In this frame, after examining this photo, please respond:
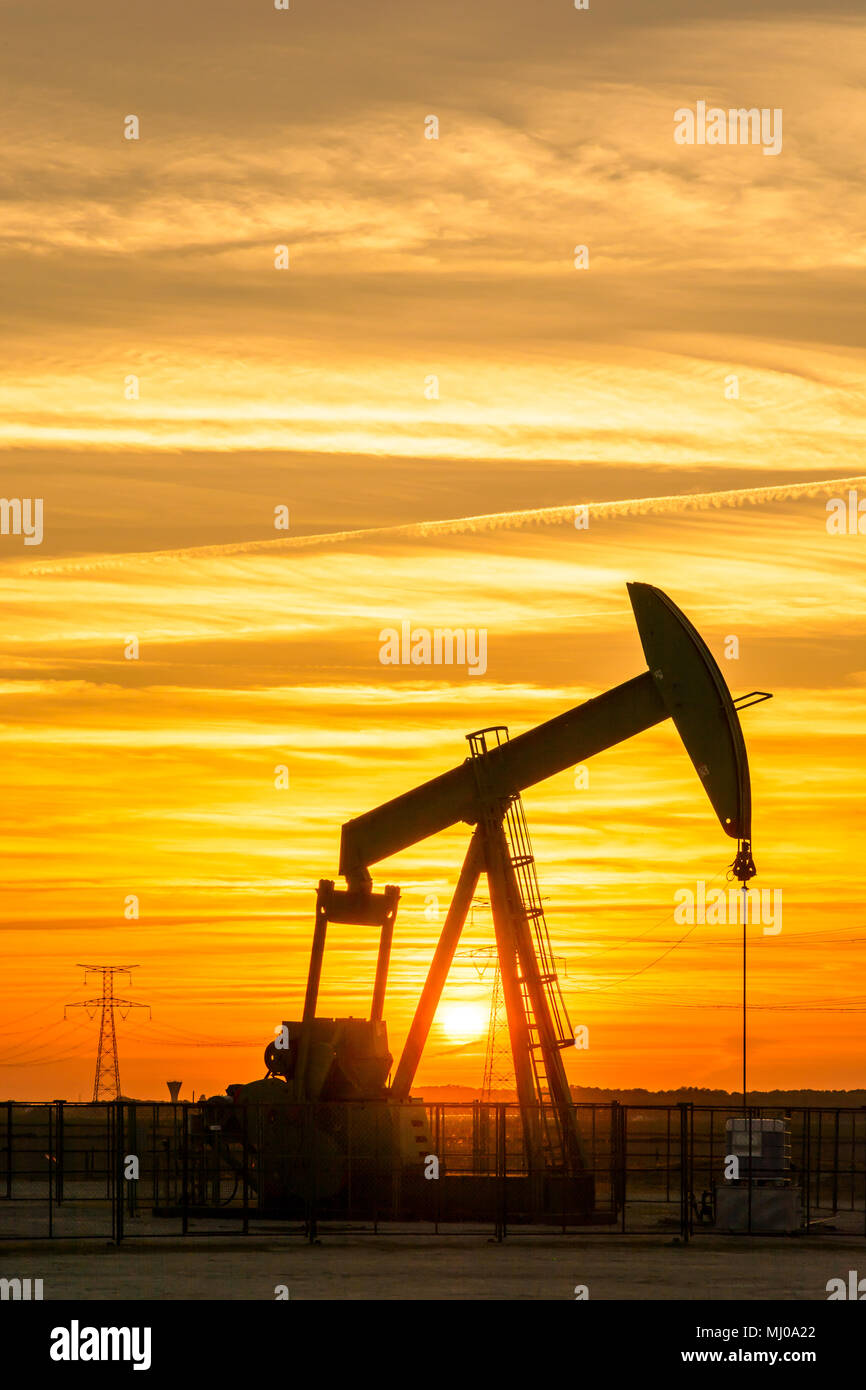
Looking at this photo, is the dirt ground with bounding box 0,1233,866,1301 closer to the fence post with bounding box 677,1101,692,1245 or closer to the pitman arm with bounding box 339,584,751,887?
the fence post with bounding box 677,1101,692,1245

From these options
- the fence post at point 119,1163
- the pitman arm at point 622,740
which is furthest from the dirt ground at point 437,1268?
the pitman arm at point 622,740

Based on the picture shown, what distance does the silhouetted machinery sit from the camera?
24.5 metres

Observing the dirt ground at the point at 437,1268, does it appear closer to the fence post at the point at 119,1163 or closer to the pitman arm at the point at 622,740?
the fence post at the point at 119,1163

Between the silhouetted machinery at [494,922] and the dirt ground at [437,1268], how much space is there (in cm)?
242

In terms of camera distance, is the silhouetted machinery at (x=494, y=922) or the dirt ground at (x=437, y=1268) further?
the silhouetted machinery at (x=494, y=922)

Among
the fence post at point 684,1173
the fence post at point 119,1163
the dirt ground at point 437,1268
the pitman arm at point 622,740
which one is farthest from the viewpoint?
the pitman arm at point 622,740

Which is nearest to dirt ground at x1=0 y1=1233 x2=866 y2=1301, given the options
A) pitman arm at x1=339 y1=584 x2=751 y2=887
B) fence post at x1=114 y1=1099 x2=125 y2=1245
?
fence post at x1=114 y1=1099 x2=125 y2=1245

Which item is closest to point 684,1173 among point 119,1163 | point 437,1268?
point 437,1268

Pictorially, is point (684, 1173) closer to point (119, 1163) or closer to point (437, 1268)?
point (437, 1268)

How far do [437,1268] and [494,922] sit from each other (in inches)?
328

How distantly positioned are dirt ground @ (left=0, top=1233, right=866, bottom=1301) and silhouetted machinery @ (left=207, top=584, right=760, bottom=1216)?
95.5 inches

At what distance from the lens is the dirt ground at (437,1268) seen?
16828 millimetres
